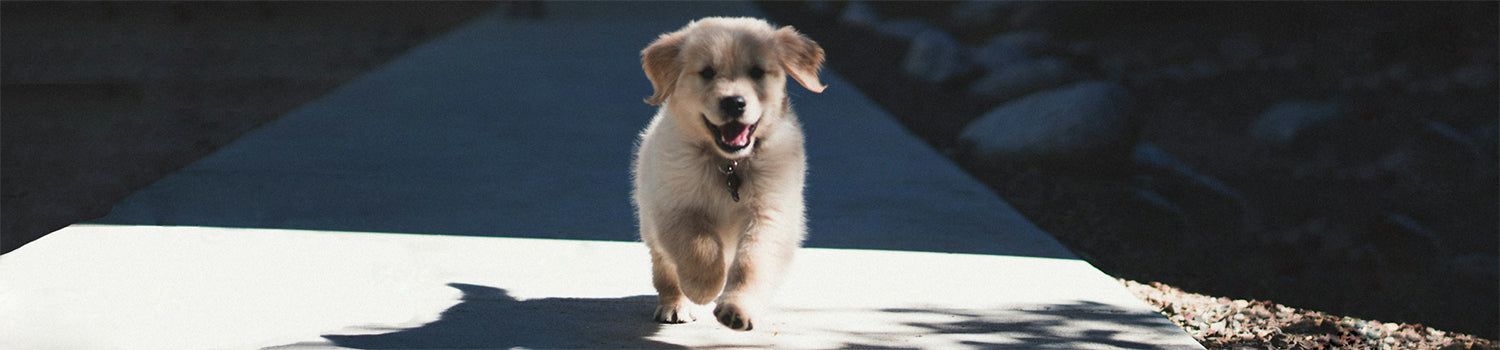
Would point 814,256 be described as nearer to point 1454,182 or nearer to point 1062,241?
point 1062,241

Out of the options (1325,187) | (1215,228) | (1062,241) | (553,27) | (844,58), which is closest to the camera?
(1062,241)

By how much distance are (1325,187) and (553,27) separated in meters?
8.31

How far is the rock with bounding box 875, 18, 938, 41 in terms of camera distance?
532 inches

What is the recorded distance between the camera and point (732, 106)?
405 centimetres

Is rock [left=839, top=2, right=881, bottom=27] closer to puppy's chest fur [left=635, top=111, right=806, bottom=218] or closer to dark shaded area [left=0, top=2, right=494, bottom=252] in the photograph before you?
dark shaded area [left=0, top=2, right=494, bottom=252]

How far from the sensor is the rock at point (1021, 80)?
1041 centimetres

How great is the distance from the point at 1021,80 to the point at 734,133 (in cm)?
671

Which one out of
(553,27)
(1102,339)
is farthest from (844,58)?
(1102,339)

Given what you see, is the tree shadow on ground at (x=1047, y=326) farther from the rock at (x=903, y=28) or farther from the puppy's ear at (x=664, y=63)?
the rock at (x=903, y=28)

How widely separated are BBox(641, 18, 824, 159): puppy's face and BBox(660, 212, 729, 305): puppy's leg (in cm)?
24

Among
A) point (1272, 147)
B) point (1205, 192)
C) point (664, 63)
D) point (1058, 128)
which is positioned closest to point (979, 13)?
point (1272, 147)

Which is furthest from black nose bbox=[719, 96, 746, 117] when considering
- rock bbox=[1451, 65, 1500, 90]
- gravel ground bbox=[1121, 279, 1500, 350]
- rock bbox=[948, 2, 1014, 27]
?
rock bbox=[948, 2, 1014, 27]

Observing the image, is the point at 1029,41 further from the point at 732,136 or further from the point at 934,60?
the point at 732,136

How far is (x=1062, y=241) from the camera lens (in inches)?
254
